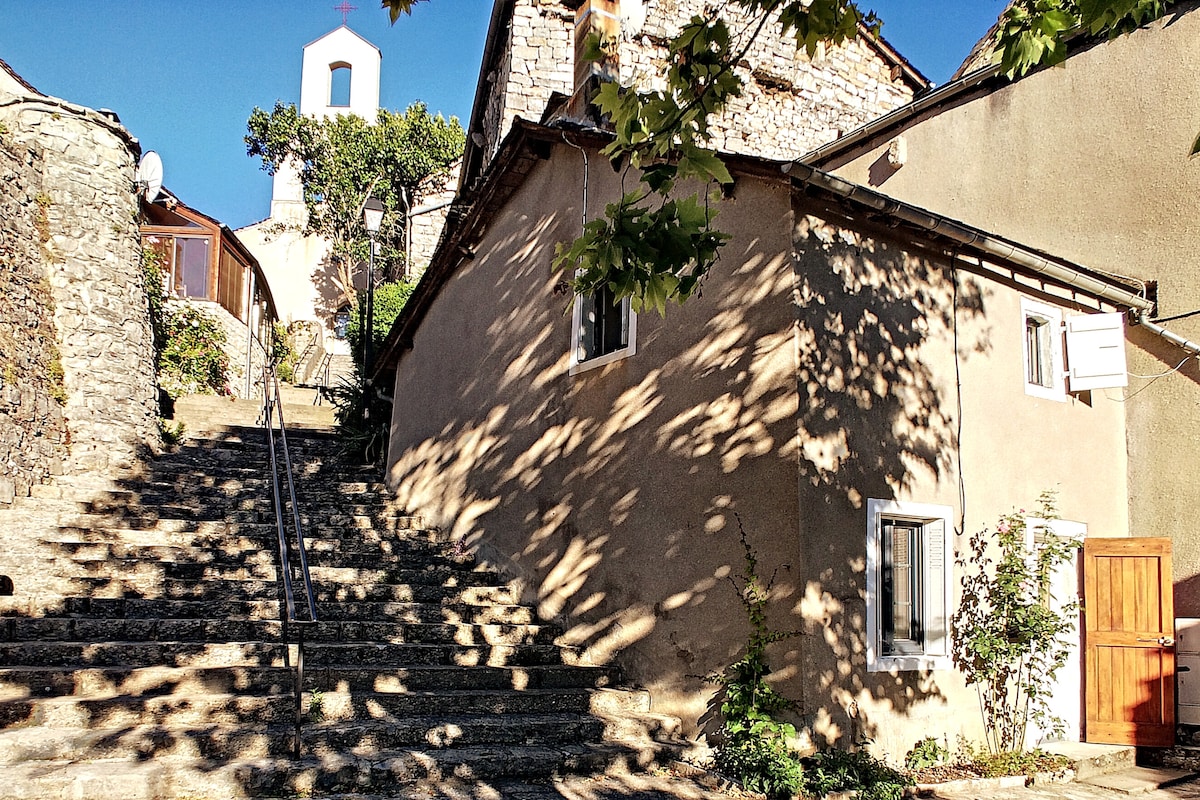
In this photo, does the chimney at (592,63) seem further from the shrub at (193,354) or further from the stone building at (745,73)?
the shrub at (193,354)

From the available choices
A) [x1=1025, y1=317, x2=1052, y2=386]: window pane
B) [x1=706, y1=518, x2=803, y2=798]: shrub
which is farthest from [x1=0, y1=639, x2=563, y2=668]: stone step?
[x1=1025, y1=317, x2=1052, y2=386]: window pane

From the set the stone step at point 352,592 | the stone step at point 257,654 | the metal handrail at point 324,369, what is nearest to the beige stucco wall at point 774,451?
the stone step at point 352,592

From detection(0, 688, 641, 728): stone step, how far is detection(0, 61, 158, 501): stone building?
4681 millimetres

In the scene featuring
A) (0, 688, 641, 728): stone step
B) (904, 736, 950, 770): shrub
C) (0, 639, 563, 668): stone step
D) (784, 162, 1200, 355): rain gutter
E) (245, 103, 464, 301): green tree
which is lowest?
(904, 736, 950, 770): shrub

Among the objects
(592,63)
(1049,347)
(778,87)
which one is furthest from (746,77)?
(1049,347)

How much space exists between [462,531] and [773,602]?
172 inches

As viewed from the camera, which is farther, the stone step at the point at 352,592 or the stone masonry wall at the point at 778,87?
the stone masonry wall at the point at 778,87

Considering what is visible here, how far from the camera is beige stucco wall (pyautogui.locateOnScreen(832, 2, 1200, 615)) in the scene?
894cm

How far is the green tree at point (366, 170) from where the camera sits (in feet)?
94.1

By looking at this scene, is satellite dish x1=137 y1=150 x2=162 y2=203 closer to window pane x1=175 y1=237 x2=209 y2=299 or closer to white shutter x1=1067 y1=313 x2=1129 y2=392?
window pane x1=175 y1=237 x2=209 y2=299

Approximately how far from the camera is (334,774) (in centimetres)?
536

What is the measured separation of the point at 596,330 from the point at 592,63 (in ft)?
12.1

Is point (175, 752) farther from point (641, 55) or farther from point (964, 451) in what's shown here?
point (641, 55)

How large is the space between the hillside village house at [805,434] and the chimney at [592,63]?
1.80 metres
